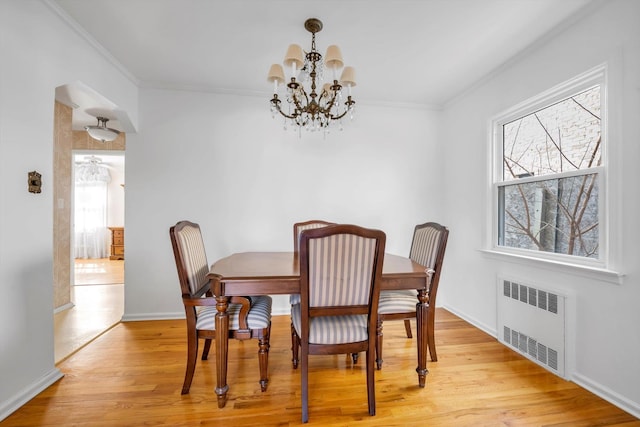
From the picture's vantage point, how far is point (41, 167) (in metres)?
1.72

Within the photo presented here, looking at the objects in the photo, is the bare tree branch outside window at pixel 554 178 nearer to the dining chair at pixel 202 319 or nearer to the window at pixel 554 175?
the window at pixel 554 175

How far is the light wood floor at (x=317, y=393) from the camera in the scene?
147 cm

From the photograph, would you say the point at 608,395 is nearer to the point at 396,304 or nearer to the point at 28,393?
the point at 396,304

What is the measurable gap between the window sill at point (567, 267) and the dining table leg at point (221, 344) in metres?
2.22

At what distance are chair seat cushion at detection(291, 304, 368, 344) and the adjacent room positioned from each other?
11 mm

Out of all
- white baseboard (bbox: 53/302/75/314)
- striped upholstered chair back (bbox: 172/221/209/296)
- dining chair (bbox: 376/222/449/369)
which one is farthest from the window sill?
white baseboard (bbox: 53/302/75/314)

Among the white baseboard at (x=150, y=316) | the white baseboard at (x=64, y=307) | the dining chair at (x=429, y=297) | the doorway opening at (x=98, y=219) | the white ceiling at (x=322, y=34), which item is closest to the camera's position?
the white ceiling at (x=322, y=34)

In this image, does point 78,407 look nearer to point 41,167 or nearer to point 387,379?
point 41,167

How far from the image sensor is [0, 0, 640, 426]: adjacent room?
1.52m

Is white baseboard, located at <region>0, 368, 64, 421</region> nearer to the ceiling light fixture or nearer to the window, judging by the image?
the ceiling light fixture

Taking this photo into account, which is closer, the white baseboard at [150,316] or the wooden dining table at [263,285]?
the wooden dining table at [263,285]

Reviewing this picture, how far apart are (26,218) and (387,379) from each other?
245 centimetres

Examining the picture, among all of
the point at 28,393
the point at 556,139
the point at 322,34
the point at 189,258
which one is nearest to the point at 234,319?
the point at 189,258

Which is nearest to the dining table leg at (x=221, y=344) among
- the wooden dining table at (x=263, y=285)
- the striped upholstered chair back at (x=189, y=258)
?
the wooden dining table at (x=263, y=285)
